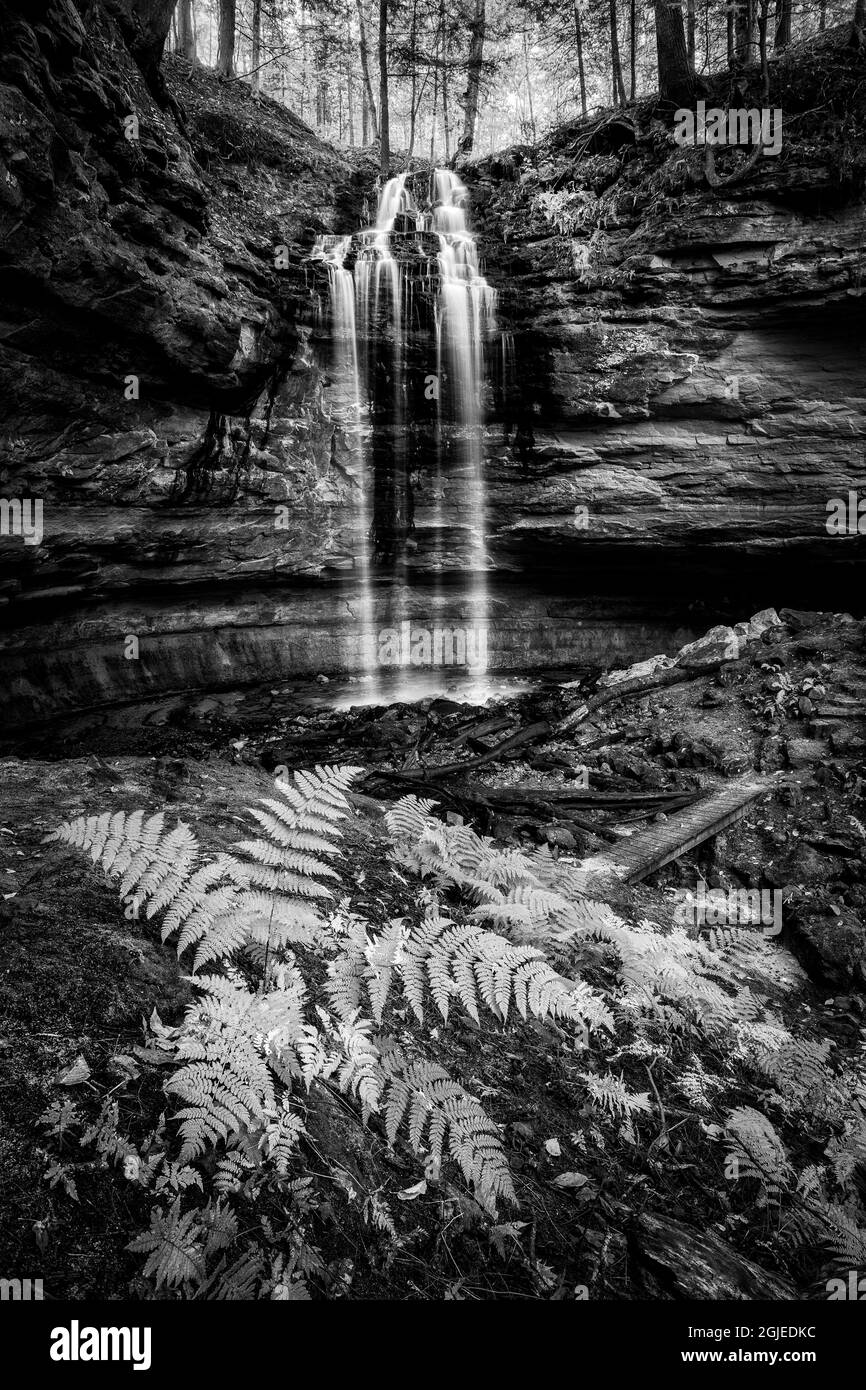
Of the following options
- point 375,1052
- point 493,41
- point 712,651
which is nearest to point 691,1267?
point 375,1052

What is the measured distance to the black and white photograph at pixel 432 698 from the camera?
1752mm

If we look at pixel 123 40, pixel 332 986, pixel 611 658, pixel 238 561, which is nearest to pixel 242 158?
pixel 123 40

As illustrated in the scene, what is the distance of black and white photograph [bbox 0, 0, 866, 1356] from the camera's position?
5.75 feet

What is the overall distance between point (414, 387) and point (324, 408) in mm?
1688

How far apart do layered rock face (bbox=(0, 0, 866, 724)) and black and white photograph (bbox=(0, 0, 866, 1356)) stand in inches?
2.8

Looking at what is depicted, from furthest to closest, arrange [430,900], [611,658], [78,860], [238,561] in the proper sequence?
[611,658] → [238,561] → [430,900] → [78,860]

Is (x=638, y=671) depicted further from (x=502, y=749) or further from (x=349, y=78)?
(x=349, y=78)

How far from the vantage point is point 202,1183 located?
5.32 ft

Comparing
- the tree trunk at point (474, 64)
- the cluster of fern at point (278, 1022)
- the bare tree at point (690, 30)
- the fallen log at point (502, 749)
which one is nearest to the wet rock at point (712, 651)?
the fallen log at point (502, 749)

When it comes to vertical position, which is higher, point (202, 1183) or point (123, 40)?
point (123, 40)

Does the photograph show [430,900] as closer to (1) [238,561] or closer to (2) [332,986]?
(2) [332,986]

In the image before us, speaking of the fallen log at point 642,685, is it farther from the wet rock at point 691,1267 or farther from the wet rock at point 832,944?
the wet rock at point 691,1267

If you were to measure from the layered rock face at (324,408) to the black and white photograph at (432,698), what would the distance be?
0.07 m

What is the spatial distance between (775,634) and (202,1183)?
11.2 m
